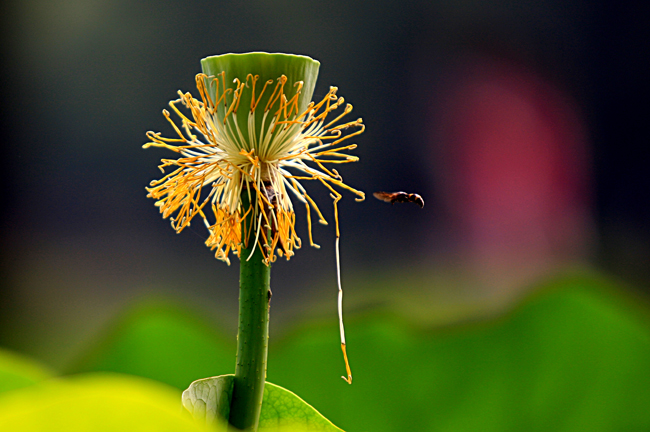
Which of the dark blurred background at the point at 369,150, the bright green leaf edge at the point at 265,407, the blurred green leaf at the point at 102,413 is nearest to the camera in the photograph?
the blurred green leaf at the point at 102,413

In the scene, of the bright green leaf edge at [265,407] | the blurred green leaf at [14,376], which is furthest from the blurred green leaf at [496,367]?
the blurred green leaf at [14,376]

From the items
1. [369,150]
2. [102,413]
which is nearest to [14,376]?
[102,413]

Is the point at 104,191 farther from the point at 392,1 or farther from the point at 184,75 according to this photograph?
the point at 392,1

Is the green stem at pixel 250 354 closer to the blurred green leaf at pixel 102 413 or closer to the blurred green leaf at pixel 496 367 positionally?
the blurred green leaf at pixel 102 413

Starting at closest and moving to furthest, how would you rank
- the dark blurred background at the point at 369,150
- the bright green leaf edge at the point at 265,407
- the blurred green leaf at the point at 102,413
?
the blurred green leaf at the point at 102,413, the bright green leaf edge at the point at 265,407, the dark blurred background at the point at 369,150

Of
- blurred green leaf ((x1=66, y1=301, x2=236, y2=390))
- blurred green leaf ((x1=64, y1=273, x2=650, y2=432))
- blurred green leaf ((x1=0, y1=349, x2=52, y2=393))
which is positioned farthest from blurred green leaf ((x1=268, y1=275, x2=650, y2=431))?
blurred green leaf ((x1=0, y1=349, x2=52, y2=393))
